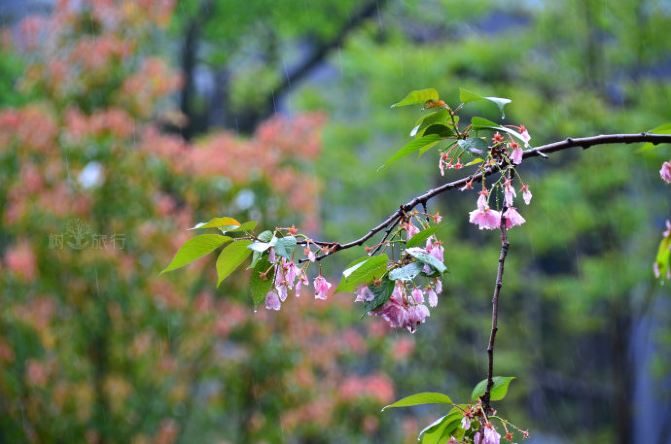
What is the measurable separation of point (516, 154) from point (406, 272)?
175 mm

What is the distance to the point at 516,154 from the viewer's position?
0.79 metres

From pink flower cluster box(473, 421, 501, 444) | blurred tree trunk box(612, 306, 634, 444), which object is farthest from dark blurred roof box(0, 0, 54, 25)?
pink flower cluster box(473, 421, 501, 444)

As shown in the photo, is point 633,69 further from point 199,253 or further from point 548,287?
point 199,253

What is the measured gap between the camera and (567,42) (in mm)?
4559

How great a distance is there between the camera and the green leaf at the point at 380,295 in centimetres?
78

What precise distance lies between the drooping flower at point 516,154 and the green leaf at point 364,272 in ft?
0.57

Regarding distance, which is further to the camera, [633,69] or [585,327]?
[585,327]

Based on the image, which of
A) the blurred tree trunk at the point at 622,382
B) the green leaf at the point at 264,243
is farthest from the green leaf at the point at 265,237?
the blurred tree trunk at the point at 622,382

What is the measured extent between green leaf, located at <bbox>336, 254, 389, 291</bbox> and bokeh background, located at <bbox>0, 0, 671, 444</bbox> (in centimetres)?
274

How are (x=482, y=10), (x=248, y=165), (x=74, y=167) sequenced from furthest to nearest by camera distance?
(x=482, y=10), (x=248, y=165), (x=74, y=167)

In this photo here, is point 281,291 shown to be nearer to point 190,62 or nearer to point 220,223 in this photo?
point 220,223

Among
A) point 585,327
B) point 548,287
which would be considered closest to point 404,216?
point 548,287

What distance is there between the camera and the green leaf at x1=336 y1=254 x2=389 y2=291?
768 millimetres

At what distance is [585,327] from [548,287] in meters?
0.55
